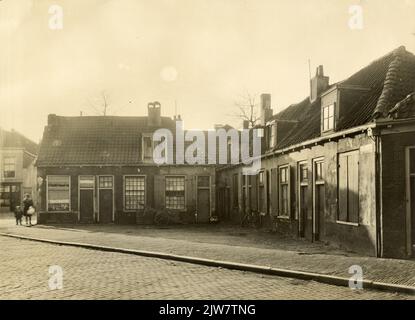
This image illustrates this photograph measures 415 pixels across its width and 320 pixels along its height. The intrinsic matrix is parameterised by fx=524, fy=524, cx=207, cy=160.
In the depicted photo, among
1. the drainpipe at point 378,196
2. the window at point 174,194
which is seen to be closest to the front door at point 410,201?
the drainpipe at point 378,196

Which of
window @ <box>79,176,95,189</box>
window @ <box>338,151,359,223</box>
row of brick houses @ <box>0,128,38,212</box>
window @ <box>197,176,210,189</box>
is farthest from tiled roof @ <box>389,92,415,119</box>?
row of brick houses @ <box>0,128,38,212</box>

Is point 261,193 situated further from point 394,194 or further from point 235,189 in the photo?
point 394,194

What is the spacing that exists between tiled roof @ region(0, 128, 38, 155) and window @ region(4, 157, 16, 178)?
4.77 feet

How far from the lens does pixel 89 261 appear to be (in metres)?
13.5

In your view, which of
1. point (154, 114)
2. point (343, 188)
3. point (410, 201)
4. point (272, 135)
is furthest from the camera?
point (154, 114)

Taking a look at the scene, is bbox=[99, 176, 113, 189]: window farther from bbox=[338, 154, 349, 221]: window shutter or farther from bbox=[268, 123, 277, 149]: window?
bbox=[338, 154, 349, 221]: window shutter

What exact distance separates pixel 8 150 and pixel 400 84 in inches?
1728

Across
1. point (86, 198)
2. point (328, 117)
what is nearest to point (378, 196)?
point (328, 117)

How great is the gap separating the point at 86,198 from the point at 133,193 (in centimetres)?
279

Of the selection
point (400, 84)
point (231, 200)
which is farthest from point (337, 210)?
point (231, 200)

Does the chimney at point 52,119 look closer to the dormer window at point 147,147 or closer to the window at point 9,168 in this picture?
→ the dormer window at point 147,147

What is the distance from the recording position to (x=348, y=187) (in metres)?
15.0

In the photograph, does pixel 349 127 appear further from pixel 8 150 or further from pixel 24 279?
pixel 8 150

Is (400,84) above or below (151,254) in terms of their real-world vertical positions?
above
